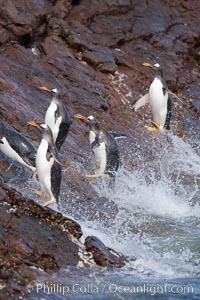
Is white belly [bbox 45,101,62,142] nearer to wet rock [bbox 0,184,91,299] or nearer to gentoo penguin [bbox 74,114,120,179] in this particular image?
gentoo penguin [bbox 74,114,120,179]

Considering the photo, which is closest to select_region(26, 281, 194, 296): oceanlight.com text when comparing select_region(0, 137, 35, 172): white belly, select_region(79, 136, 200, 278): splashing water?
select_region(79, 136, 200, 278): splashing water

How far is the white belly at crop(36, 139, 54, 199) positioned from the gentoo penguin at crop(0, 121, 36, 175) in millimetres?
838

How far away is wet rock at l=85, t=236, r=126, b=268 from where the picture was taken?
9266 millimetres

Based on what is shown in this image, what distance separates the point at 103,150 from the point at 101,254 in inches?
136

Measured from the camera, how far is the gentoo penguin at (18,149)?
449 inches

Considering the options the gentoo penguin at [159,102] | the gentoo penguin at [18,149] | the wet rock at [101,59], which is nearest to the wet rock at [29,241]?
the gentoo penguin at [18,149]

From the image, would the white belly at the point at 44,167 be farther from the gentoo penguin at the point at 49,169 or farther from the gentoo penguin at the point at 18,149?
the gentoo penguin at the point at 18,149

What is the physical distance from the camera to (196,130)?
1723 centimetres

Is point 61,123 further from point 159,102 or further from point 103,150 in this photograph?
point 159,102

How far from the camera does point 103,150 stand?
41.1 feet

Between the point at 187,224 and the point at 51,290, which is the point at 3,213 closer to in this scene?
the point at 51,290

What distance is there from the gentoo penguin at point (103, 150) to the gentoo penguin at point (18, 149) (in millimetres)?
1341

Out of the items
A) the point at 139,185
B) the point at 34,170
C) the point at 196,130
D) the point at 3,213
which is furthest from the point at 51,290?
the point at 196,130

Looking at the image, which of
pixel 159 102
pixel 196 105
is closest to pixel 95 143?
pixel 159 102
